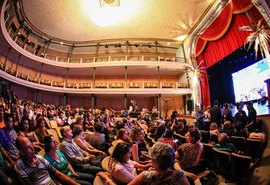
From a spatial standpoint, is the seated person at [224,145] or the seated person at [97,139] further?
the seated person at [97,139]

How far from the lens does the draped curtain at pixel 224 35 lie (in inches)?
354

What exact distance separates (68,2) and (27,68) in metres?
7.77

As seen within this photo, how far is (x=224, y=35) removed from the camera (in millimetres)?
10945

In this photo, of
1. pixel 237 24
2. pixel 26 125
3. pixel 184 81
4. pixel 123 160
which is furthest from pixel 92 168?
pixel 184 81

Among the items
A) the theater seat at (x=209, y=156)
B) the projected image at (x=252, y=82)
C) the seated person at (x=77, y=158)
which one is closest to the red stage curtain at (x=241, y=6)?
the projected image at (x=252, y=82)

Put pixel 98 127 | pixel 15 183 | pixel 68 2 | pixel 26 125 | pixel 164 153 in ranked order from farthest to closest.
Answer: pixel 68 2 < pixel 98 127 < pixel 26 125 < pixel 15 183 < pixel 164 153

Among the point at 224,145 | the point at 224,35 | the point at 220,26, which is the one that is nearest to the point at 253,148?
the point at 224,145

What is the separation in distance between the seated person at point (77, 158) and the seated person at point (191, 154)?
1.14 meters

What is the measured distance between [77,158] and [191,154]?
5.25 ft

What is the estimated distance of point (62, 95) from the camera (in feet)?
62.1

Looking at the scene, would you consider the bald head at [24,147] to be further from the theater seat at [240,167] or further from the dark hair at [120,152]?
the theater seat at [240,167]

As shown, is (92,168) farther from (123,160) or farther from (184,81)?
(184,81)

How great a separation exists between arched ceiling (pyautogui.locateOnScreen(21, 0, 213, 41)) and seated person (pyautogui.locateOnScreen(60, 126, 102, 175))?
12024 mm

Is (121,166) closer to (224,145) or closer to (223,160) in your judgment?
(223,160)
